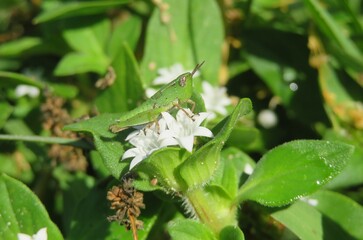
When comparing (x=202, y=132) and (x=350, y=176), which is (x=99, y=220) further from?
(x=350, y=176)

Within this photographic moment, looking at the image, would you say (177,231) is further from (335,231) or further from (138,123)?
(335,231)

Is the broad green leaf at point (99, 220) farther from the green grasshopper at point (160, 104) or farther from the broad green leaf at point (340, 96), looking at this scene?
the broad green leaf at point (340, 96)

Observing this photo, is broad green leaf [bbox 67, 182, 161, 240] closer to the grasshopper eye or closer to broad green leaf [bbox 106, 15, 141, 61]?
the grasshopper eye

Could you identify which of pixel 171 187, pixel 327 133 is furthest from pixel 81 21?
pixel 171 187

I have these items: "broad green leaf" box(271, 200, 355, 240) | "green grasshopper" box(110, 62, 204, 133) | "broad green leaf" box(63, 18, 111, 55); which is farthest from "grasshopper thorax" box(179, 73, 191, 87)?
"broad green leaf" box(63, 18, 111, 55)

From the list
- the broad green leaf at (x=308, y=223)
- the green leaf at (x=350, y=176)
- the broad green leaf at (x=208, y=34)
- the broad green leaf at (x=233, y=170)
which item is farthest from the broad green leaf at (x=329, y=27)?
the broad green leaf at (x=308, y=223)

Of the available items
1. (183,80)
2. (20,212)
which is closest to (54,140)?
(20,212)
